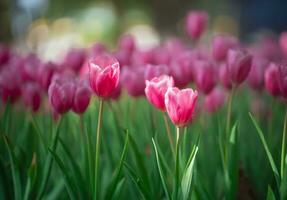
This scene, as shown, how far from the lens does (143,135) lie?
1331 millimetres

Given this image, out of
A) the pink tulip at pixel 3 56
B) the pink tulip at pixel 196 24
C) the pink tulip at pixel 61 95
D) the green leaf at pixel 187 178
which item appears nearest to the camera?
the green leaf at pixel 187 178

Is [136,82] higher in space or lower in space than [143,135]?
higher

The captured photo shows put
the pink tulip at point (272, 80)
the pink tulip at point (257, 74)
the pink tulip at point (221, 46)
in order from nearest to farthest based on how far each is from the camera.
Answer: the pink tulip at point (272, 80) < the pink tulip at point (257, 74) < the pink tulip at point (221, 46)

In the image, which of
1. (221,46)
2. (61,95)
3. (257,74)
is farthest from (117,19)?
(61,95)

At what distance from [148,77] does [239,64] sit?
0.64 feet

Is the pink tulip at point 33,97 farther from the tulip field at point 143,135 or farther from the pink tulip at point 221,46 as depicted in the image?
the pink tulip at point 221,46

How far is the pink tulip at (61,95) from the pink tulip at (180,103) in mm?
218

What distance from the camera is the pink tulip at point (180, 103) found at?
0.88 meters

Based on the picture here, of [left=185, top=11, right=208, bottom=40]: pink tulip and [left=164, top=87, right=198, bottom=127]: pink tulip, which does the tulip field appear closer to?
[left=164, top=87, right=198, bottom=127]: pink tulip

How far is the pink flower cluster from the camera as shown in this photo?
915 mm

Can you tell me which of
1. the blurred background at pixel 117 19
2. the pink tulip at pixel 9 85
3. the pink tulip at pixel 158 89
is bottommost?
the blurred background at pixel 117 19

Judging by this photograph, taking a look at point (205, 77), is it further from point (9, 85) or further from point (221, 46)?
point (9, 85)

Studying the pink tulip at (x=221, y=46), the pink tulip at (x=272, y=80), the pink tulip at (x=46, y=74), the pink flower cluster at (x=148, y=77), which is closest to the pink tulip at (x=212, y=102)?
the pink flower cluster at (x=148, y=77)

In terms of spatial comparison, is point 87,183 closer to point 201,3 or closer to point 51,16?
point 201,3
